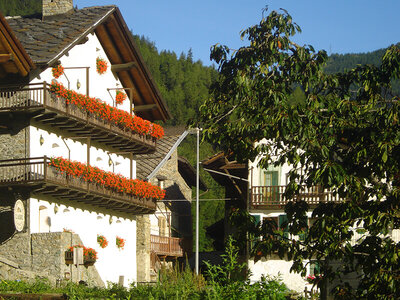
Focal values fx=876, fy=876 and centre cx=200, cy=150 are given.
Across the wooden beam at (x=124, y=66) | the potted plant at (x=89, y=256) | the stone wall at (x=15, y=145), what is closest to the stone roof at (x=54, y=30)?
the stone wall at (x=15, y=145)

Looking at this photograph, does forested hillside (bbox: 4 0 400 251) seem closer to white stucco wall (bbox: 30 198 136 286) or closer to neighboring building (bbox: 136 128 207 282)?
neighboring building (bbox: 136 128 207 282)

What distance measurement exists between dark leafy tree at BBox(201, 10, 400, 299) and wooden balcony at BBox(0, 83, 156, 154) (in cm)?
1415

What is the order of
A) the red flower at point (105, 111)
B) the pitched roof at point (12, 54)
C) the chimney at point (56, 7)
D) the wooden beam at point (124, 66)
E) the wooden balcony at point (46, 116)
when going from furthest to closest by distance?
1. the wooden beam at point (124, 66)
2. the chimney at point (56, 7)
3. the red flower at point (105, 111)
4. the wooden balcony at point (46, 116)
5. the pitched roof at point (12, 54)

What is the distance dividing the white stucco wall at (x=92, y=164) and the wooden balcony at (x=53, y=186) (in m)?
0.35

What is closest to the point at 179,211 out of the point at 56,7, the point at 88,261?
the point at 56,7

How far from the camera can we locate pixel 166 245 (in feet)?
155

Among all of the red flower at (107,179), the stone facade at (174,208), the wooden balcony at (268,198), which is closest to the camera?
the red flower at (107,179)

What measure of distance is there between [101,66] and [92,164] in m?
4.40

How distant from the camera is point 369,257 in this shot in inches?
641

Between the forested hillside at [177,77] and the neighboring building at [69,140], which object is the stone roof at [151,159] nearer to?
the neighboring building at [69,140]

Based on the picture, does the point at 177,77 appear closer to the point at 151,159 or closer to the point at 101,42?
the point at 151,159

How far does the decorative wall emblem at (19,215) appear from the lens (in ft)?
100

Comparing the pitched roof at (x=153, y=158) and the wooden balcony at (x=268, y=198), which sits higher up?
the pitched roof at (x=153, y=158)

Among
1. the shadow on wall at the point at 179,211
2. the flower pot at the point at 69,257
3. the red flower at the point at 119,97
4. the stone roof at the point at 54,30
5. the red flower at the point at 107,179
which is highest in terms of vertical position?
the stone roof at the point at 54,30
